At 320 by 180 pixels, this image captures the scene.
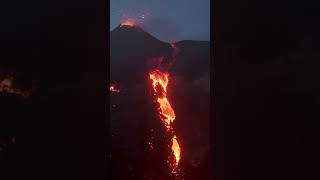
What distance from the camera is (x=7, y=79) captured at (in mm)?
5250

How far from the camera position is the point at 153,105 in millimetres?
10531

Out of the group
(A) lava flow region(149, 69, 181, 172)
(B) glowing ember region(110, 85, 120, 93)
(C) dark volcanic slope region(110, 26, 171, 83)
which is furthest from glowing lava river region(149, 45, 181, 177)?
(B) glowing ember region(110, 85, 120, 93)

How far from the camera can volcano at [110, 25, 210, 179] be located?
9.65 m

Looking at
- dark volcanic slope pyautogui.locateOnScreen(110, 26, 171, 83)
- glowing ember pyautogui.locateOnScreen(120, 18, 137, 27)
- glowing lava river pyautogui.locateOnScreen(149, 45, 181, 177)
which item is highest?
glowing ember pyautogui.locateOnScreen(120, 18, 137, 27)

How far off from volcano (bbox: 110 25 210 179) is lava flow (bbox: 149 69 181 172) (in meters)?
0.14

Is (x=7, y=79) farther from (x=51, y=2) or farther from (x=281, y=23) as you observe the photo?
(x=281, y=23)

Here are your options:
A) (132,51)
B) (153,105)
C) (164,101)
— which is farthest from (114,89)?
(164,101)

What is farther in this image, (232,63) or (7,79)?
(232,63)

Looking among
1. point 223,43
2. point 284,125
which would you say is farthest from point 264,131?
point 223,43

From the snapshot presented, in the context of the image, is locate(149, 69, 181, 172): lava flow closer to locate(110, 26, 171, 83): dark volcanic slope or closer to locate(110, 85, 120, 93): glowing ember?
locate(110, 26, 171, 83): dark volcanic slope

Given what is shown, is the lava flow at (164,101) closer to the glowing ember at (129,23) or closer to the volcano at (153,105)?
the volcano at (153,105)

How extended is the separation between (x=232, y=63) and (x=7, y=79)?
3804 mm

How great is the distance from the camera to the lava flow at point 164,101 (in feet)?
33.3

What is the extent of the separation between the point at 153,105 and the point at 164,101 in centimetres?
38
